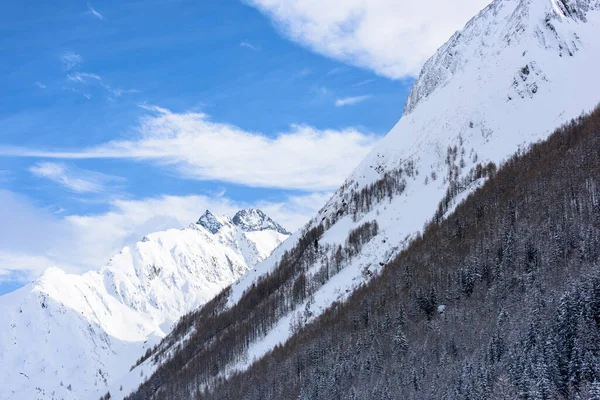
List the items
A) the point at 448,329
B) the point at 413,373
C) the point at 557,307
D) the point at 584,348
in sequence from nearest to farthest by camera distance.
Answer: the point at 584,348, the point at 557,307, the point at 413,373, the point at 448,329

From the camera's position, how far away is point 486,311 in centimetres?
11375

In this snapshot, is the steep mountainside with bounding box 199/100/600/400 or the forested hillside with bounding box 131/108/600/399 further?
the forested hillside with bounding box 131/108/600/399

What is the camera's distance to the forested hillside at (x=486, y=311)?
82.5 meters

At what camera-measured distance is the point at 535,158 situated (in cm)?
17712

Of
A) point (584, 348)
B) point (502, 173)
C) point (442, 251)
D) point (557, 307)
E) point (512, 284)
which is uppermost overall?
point (502, 173)

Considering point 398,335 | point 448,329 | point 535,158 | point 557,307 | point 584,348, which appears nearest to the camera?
point 584,348

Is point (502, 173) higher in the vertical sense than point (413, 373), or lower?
higher

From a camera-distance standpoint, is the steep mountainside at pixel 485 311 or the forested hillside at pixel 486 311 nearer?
the steep mountainside at pixel 485 311

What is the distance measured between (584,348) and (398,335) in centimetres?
5167

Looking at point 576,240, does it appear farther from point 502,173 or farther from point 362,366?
point 502,173

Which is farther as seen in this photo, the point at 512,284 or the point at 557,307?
the point at 512,284

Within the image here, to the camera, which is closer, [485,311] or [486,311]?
[486,311]

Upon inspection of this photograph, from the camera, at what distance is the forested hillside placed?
8250 cm

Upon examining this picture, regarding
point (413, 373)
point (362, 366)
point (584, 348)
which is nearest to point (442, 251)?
point (362, 366)
